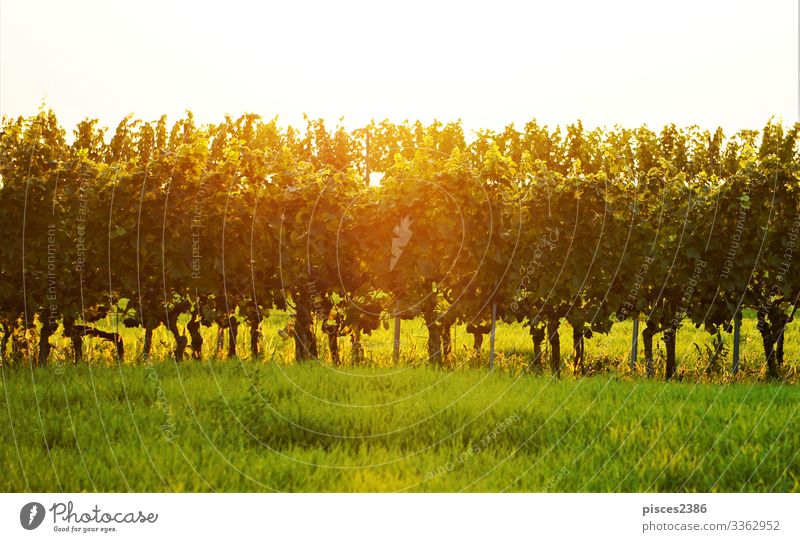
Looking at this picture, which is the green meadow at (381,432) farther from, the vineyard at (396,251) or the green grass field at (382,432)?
the vineyard at (396,251)

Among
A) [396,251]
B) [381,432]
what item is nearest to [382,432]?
[381,432]

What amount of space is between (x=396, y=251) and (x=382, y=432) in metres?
6.13

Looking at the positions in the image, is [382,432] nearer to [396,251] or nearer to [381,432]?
[381,432]

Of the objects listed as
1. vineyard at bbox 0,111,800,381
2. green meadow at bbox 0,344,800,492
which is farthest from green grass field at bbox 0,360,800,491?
vineyard at bbox 0,111,800,381

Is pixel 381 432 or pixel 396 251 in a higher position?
pixel 396 251

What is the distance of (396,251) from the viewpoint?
47.3ft

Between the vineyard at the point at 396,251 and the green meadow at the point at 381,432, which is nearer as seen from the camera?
the green meadow at the point at 381,432

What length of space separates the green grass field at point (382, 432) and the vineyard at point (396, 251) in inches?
104

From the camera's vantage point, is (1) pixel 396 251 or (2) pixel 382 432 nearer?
(2) pixel 382 432

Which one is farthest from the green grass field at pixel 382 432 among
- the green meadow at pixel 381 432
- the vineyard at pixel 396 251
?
the vineyard at pixel 396 251

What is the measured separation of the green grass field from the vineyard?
8.68ft

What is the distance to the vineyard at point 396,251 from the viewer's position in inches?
533

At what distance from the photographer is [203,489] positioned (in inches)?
274
